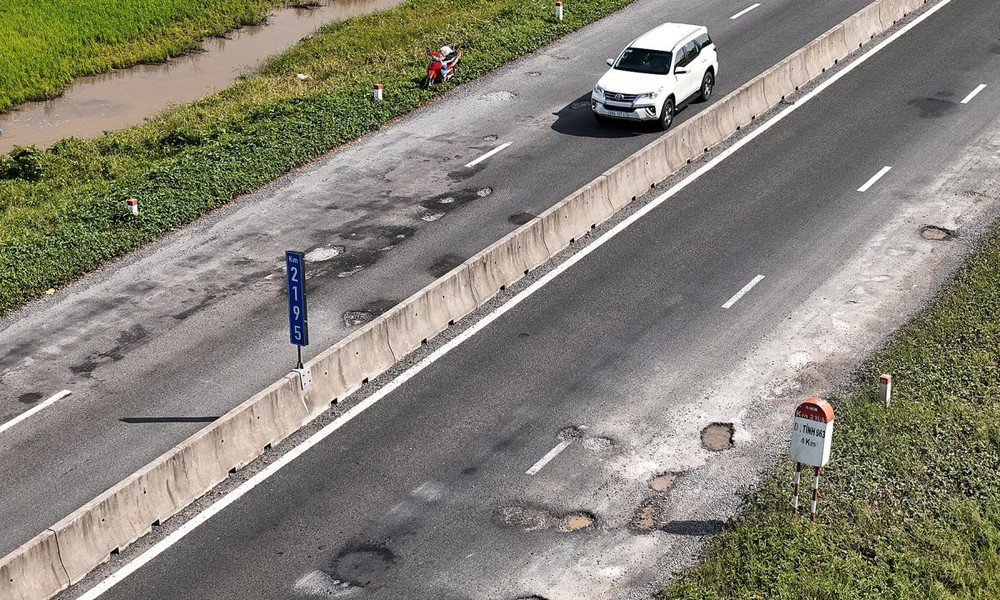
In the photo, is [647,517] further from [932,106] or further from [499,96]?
[932,106]

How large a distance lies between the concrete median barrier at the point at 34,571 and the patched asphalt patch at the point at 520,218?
13.3 meters

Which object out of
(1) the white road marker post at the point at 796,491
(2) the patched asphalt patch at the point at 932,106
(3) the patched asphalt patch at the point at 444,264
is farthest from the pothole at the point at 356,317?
(2) the patched asphalt patch at the point at 932,106

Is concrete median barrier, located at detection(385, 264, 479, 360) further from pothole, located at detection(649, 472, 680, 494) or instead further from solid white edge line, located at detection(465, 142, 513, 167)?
solid white edge line, located at detection(465, 142, 513, 167)

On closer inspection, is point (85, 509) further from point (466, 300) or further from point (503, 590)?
point (466, 300)

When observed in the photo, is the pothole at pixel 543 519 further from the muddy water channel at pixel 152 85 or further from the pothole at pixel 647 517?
the muddy water channel at pixel 152 85

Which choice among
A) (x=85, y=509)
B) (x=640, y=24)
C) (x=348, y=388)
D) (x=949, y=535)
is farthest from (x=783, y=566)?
(x=640, y=24)

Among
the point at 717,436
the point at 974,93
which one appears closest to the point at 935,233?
the point at 974,93

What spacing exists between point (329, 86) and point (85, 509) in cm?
2045

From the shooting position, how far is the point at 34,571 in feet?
49.6

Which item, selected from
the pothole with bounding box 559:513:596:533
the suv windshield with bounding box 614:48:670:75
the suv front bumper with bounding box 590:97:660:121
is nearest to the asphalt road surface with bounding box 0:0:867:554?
the suv front bumper with bounding box 590:97:660:121

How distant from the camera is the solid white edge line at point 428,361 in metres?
A: 16.2

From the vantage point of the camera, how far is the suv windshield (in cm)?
3047

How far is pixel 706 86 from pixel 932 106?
5.62m

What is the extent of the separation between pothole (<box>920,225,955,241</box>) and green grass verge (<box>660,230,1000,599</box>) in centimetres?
425
